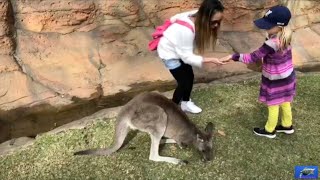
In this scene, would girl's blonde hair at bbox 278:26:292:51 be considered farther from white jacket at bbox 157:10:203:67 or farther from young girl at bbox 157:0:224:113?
white jacket at bbox 157:10:203:67

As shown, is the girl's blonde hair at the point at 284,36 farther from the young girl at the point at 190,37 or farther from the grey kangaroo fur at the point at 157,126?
the grey kangaroo fur at the point at 157,126

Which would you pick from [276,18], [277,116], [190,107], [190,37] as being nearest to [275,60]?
[276,18]

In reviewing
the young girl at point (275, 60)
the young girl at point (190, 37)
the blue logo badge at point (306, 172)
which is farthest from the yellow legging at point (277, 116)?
the young girl at point (190, 37)

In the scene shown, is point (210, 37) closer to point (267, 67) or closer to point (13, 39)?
point (267, 67)

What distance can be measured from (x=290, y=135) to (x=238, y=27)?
8.55 ft

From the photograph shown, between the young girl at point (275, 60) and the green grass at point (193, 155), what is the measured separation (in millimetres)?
270

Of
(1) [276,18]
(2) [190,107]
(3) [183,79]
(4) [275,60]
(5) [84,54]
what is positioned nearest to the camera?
(1) [276,18]

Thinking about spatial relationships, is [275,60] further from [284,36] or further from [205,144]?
[205,144]

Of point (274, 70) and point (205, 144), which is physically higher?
point (274, 70)

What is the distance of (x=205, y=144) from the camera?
11.3 feet

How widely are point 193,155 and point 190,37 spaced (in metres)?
0.96

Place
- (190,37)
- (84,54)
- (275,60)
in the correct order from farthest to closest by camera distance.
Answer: (84,54) < (190,37) < (275,60)

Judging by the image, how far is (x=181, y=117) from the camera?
3.45m

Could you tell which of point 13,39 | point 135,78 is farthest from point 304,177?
point 13,39
